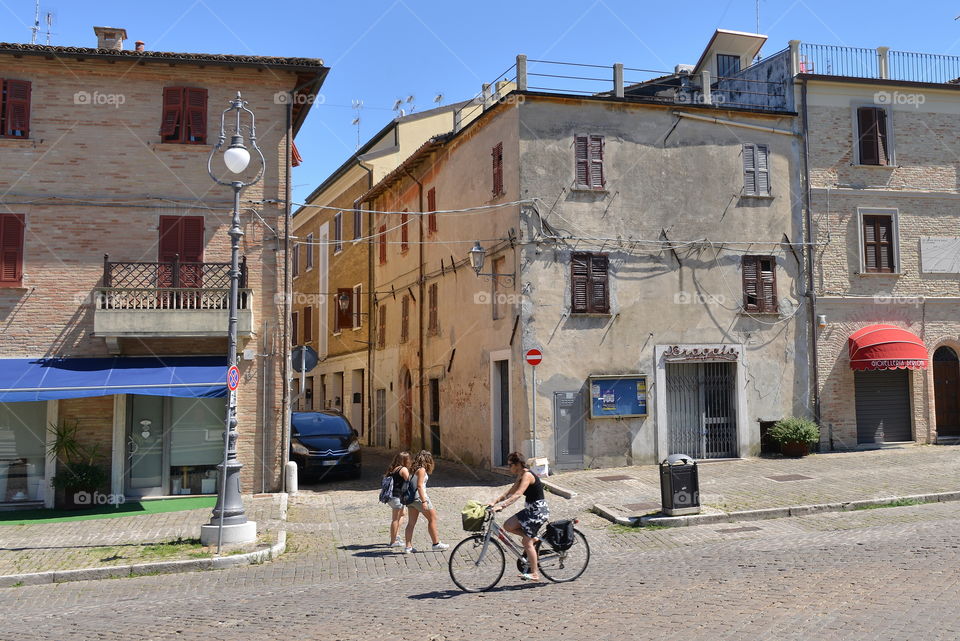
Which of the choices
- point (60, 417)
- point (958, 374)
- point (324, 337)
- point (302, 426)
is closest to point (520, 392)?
point (302, 426)

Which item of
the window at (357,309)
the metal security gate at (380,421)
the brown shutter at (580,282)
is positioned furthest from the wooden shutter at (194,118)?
the window at (357,309)

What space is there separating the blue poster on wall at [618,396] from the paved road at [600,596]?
21.4 ft

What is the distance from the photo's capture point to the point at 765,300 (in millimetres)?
20766

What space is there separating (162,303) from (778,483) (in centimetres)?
1256

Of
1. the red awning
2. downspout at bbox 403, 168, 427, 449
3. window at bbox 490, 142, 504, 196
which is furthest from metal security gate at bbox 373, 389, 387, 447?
the red awning

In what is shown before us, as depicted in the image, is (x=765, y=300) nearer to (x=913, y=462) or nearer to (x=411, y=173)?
(x=913, y=462)

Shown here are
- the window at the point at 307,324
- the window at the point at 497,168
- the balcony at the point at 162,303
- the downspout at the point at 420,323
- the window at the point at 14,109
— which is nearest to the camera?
the balcony at the point at 162,303

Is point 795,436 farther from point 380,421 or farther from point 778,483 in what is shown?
point 380,421

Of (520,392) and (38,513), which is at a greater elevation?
(520,392)

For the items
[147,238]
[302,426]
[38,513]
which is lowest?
[38,513]

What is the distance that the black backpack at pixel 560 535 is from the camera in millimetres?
9234

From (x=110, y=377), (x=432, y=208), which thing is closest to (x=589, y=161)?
(x=432, y=208)

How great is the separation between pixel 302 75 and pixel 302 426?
857cm

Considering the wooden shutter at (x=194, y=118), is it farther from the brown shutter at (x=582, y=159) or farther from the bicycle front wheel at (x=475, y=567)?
the bicycle front wheel at (x=475, y=567)
